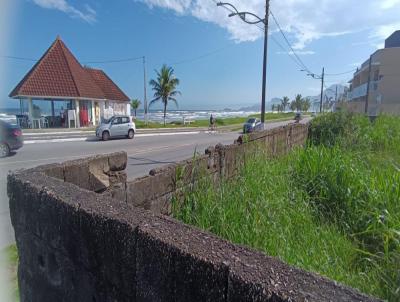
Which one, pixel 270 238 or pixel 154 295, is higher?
pixel 154 295

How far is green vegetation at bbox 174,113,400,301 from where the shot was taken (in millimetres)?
2465

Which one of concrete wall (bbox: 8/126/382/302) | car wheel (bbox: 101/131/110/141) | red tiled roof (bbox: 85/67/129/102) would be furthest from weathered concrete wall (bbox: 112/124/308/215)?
red tiled roof (bbox: 85/67/129/102)

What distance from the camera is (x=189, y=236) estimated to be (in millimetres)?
1376

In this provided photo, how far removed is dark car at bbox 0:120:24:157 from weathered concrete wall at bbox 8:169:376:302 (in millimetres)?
11097

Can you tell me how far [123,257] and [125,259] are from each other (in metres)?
0.02

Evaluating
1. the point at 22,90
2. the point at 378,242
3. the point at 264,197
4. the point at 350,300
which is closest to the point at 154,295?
the point at 350,300

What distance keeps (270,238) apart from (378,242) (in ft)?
4.42

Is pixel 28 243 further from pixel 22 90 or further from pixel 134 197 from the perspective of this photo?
pixel 22 90

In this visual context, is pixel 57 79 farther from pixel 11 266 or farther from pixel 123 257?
pixel 123 257

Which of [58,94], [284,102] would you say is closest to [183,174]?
[58,94]

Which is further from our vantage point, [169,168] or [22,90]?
[22,90]

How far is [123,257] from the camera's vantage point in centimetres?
144

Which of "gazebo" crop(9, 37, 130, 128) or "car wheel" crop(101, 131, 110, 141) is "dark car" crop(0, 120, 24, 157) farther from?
"gazebo" crop(9, 37, 130, 128)

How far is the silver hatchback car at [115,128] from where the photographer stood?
1897 cm
